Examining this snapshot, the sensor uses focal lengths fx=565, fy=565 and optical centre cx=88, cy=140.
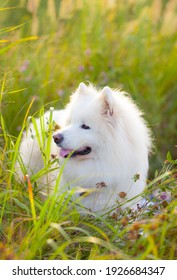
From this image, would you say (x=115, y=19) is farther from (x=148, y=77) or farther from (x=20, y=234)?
(x=20, y=234)

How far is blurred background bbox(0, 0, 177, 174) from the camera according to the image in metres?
6.86

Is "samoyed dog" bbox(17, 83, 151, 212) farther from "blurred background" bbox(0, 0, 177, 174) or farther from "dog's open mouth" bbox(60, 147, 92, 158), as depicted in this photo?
"blurred background" bbox(0, 0, 177, 174)

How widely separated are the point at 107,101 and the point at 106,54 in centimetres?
313

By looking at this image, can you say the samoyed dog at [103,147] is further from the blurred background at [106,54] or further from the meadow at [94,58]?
the blurred background at [106,54]

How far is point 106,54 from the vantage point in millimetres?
7414

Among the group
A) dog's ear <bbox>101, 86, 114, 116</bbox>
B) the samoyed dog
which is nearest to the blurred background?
the samoyed dog

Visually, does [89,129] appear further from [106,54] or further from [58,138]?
[106,54]

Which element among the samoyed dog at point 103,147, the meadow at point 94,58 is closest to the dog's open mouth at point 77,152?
the samoyed dog at point 103,147

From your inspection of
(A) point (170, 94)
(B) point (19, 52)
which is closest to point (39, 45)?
(B) point (19, 52)

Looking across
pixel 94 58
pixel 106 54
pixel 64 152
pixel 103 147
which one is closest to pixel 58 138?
pixel 64 152

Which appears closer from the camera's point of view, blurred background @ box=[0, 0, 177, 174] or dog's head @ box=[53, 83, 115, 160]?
dog's head @ box=[53, 83, 115, 160]

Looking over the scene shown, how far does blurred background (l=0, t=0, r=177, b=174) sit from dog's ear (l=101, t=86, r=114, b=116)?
7.11 feet

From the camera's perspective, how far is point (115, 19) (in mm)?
8562
